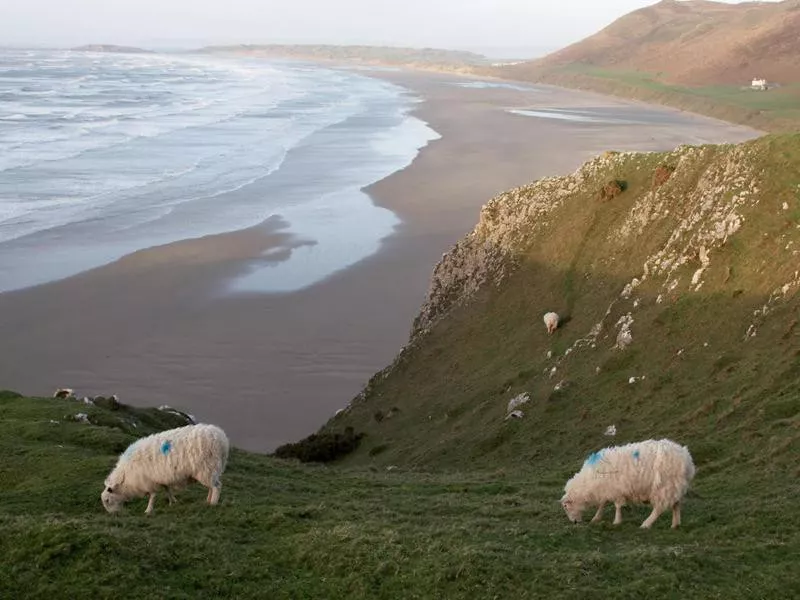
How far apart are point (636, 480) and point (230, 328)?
32.1 m

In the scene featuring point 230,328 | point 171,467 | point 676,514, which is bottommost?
point 230,328

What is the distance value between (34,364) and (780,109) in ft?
468

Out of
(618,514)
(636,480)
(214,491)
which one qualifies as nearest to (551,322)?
(618,514)

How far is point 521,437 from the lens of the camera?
27.5m

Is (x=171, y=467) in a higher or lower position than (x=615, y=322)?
lower

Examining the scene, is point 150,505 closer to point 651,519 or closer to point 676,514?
point 651,519

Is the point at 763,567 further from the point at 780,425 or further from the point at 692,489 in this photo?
the point at 780,425

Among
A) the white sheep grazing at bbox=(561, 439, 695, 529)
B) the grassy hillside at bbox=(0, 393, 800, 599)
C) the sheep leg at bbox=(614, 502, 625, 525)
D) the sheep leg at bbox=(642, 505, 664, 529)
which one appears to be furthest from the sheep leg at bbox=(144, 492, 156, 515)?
the sheep leg at bbox=(642, 505, 664, 529)

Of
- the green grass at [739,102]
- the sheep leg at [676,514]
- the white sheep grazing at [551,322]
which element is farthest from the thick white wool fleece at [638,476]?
the green grass at [739,102]

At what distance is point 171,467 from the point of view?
54.9 feet

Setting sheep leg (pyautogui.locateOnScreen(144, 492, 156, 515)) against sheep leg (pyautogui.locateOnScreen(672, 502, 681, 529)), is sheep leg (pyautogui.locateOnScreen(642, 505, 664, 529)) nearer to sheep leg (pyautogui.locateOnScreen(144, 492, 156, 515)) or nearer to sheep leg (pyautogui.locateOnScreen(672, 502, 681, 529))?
sheep leg (pyautogui.locateOnScreen(672, 502, 681, 529))

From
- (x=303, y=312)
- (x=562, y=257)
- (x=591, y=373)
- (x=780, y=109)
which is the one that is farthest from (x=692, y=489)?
(x=780, y=109)

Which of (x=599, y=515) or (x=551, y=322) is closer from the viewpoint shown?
(x=599, y=515)

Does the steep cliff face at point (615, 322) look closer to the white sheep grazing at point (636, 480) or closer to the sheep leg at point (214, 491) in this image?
the white sheep grazing at point (636, 480)
